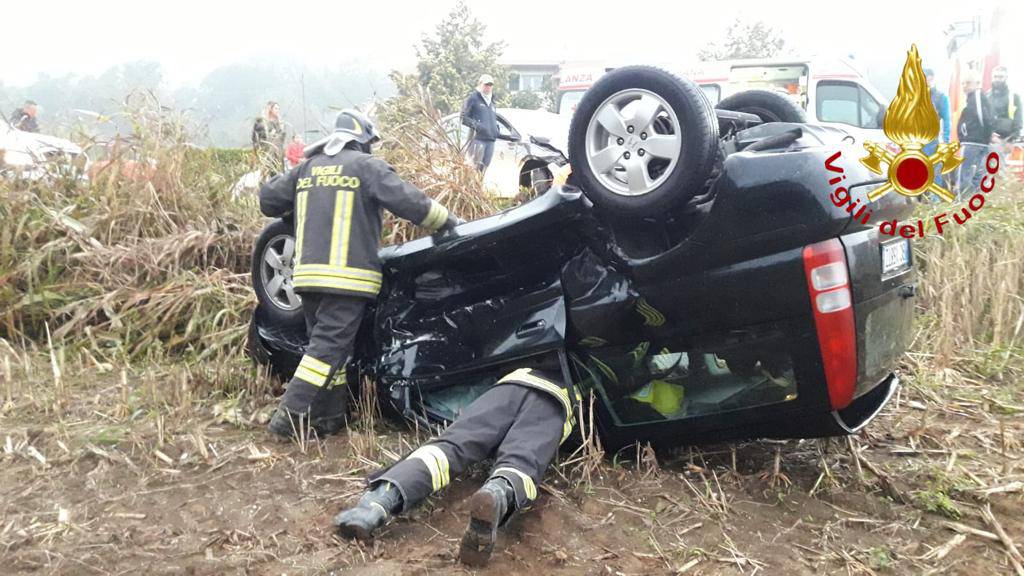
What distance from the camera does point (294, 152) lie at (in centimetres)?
607

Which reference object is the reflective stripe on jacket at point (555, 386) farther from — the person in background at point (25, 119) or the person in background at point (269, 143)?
the person in background at point (25, 119)

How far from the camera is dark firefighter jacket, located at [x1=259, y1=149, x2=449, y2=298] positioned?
3.40 metres

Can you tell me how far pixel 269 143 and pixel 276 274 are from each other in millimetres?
2303

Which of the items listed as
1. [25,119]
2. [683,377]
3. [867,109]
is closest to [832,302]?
[683,377]

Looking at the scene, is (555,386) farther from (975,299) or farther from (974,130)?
(974,130)

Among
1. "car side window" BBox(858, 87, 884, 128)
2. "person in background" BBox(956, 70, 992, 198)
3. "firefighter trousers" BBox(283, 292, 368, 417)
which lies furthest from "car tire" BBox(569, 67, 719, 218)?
"car side window" BBox(858, 87, 884, 128)

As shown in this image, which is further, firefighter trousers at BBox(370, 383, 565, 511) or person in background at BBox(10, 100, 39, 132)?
person in background at BBox(10, 100, 39, 132)

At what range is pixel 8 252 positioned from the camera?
5.14 metres

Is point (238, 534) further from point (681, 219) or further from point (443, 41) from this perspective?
point (443, 41)

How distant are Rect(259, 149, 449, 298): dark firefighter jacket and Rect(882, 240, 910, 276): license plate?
172 cm

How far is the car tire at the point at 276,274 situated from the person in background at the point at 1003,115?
24.9 ft

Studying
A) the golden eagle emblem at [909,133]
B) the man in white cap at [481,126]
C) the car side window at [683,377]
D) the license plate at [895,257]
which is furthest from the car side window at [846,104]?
the car side window at [683,377]

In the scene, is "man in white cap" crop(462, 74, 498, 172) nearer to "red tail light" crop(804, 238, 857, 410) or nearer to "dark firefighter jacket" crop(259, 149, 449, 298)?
"dark firefighter jacket" crop(259, 149, 449, 298)

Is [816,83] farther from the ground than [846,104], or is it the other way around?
[816,83]
